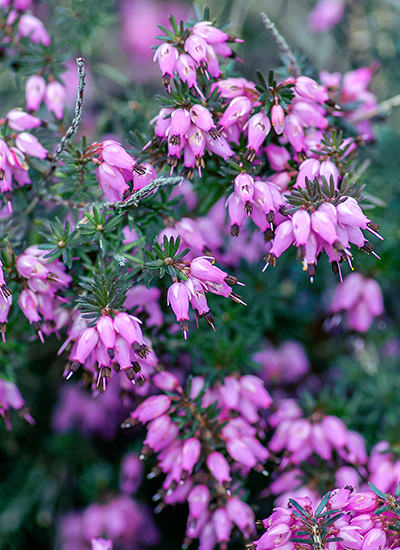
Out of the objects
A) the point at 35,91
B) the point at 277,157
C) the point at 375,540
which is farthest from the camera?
the point at 35,91

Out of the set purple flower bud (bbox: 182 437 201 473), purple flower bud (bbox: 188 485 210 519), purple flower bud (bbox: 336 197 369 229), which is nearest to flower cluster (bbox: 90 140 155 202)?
purple flower bud (bbox: 336 197 369 229)

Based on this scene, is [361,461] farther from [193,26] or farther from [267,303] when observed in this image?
[193,26]

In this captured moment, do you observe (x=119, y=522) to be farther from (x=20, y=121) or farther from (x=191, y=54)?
(x=191, y=54)

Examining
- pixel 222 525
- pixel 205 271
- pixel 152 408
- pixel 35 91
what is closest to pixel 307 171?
pixel 205 271

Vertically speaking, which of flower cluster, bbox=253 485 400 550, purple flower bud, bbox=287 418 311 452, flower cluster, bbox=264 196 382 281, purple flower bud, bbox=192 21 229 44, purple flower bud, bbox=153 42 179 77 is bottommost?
purple flower bud, bbox=287 418 311 452

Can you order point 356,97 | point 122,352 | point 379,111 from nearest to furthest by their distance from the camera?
1. point 122,352
2. point 379,111
3. point 356,97

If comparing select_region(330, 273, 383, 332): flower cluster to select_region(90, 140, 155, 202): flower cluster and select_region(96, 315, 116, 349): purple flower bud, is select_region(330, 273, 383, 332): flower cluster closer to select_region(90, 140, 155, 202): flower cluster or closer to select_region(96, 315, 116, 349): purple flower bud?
select_region(90, 140, 155, 202): flower cluster

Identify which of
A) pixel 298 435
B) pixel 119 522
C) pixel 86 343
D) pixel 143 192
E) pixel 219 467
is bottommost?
pixel 119 522

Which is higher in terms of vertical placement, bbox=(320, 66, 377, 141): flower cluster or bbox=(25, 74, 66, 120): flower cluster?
bbox=(320, 66, 377, 141): flower cluster
